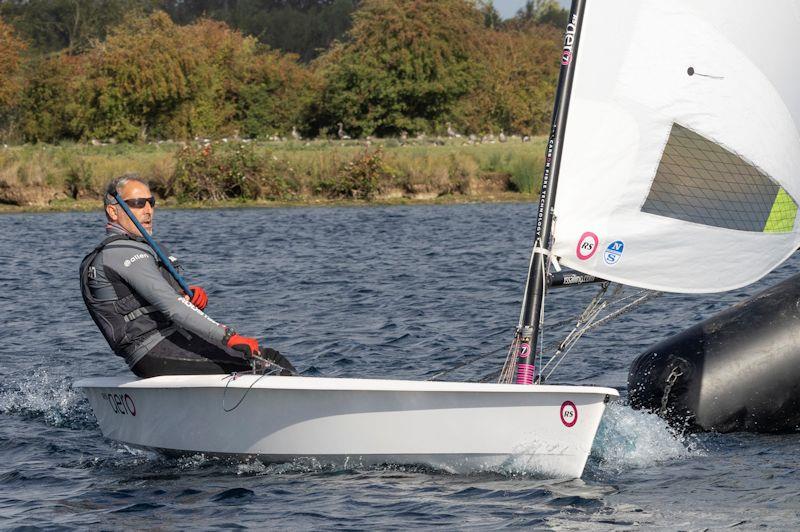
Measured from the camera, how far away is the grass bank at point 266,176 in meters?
29.0

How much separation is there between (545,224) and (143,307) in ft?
7.84

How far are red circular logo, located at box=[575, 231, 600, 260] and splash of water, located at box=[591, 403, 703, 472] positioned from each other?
3.99ft

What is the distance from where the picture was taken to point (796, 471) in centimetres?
671

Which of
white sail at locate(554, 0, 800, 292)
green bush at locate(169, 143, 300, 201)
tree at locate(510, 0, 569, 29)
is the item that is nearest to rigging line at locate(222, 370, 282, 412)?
white sail at locate(554, 0, 800, 292)

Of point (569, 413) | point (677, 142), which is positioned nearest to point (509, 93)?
point (677, 142)

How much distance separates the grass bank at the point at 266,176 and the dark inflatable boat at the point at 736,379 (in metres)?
22.3

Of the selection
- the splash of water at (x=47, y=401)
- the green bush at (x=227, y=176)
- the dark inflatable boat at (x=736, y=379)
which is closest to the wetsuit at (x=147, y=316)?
the splash of water at (x=47, y=401)

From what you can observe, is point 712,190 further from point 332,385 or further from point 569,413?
point 332,385

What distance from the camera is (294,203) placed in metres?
29.3

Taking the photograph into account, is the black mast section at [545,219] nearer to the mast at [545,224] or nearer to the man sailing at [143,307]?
the mast at [545,224]

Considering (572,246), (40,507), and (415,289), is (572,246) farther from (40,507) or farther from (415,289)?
(415,289)

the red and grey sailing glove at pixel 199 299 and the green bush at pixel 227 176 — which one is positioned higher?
the red and grey sailing glove at pixel 199 299

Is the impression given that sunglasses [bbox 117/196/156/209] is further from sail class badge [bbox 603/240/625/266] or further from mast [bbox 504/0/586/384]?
sail class badge [bbox 603/240/625/266]

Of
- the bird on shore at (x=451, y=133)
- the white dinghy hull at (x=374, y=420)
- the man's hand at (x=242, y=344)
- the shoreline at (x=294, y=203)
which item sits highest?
the bird on shore at (x=451, y=133)
